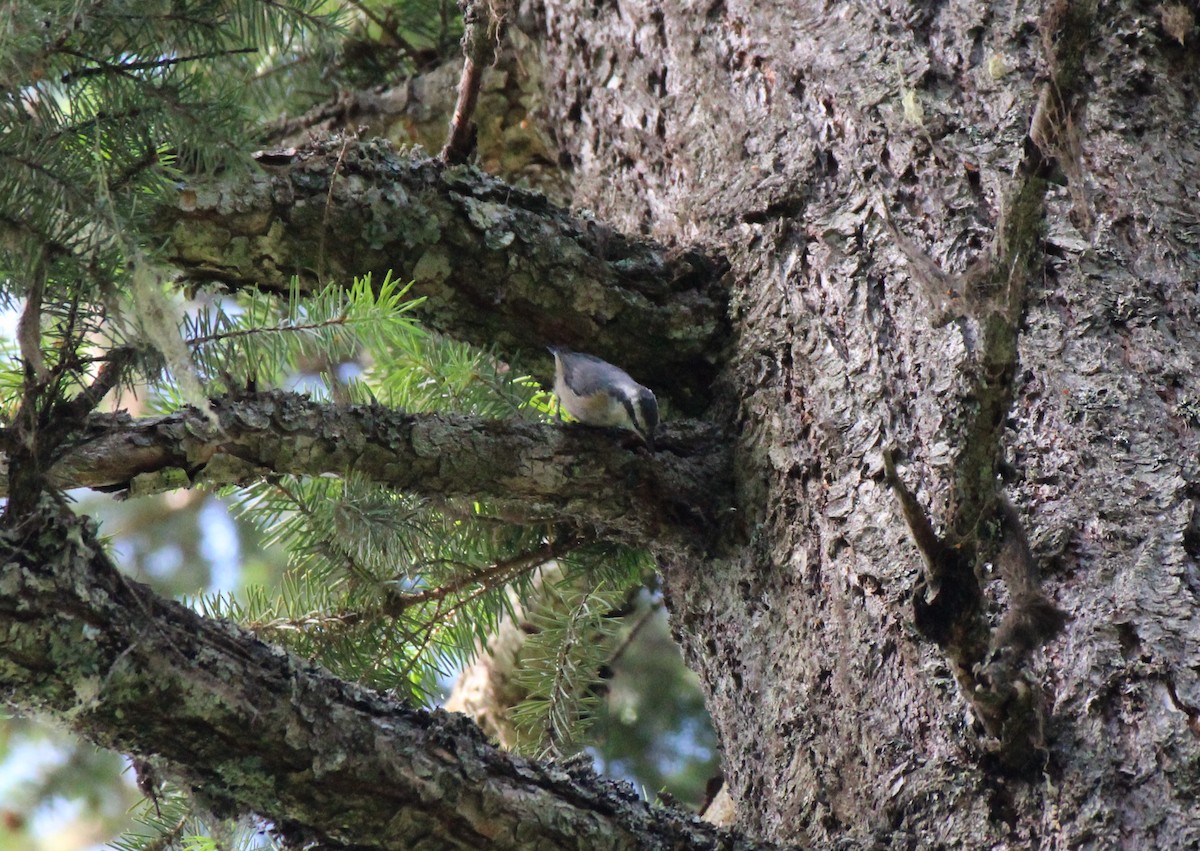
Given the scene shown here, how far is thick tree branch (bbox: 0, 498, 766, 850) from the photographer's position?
1.24m

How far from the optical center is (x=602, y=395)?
7.34 feet

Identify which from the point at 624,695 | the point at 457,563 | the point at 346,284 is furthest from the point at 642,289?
the point at 624,695

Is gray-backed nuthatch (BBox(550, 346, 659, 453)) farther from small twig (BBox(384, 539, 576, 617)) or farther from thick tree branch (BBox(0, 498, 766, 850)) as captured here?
thick tree branch (BBox(0, 498, 766, 850))

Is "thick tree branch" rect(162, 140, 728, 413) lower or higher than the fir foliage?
higher

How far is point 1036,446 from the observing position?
5.41ft

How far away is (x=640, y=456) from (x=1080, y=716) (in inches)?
33.1

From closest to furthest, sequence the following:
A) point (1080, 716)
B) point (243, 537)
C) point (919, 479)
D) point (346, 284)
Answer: point (1080, 716), point (919, 479), point (346, 284), point (243, 537)

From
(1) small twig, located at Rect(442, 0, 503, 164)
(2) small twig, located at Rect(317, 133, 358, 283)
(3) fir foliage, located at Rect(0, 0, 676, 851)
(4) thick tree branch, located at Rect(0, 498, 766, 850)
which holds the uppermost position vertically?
(1) small twig, located at Rect(442, 0, 503, 164)

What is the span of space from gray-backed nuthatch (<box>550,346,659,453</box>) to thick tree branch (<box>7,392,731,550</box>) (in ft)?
0.18

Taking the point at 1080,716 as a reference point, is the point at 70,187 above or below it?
below

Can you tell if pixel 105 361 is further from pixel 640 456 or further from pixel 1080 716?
pixel 1080 716

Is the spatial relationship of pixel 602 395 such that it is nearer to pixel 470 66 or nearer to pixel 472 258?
pixel 472 258

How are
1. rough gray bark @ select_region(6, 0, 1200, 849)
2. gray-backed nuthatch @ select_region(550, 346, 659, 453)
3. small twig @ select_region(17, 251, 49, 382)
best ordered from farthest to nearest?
gray-backed nuthatch @ select_region(550, 346, 659, 453), rough gray bark @ select_region(6, 0, 1200, 849), small twig @ select_region(17, 251, 49, 382)

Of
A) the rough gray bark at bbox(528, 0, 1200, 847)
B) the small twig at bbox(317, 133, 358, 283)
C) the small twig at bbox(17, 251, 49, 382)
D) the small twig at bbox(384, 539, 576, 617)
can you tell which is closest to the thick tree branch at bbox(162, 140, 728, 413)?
the small twig at bbox(317, 133, 358, 283)
